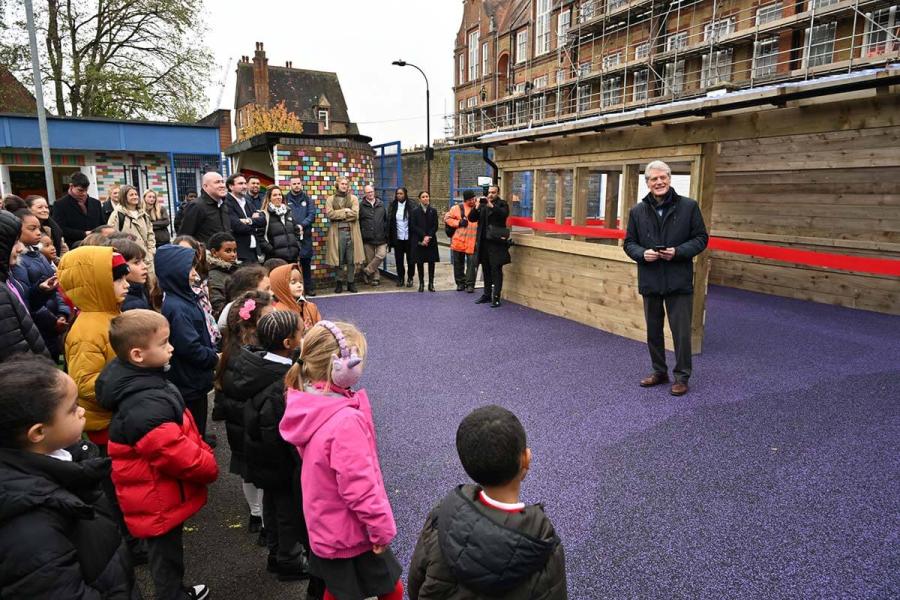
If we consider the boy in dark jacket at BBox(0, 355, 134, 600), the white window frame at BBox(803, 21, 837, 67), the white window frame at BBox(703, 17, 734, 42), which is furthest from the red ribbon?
the white window frame at BBox(703, 17, 734, 42)

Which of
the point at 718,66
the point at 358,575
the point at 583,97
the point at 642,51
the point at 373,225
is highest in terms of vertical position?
the point at 642,51

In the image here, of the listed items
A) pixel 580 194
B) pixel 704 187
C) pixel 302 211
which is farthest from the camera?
pixel 302 211

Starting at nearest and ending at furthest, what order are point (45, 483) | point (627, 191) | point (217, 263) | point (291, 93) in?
1. point (45, 483)
2. point (217, 263)
3. point (627, 191)
4. point (291, 93)

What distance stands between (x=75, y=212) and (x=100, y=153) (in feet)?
28.0

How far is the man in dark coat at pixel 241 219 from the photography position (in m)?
7.26

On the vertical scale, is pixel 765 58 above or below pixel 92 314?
above

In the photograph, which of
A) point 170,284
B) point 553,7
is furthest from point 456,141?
point 170,284

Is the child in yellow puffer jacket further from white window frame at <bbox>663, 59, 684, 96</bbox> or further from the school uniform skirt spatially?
white window frame at <bbox>663, 59, 684, 96</bbox>

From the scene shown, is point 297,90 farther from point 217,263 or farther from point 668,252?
point 668,252

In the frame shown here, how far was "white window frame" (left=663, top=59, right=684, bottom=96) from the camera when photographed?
21.3 m

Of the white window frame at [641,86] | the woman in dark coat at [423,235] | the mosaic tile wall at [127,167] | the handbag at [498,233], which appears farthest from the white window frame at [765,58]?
the mosaic tile wall at [127,167]

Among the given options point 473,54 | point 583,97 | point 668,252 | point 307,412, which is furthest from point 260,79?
point 307,412

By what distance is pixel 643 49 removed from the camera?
2322 centimetres

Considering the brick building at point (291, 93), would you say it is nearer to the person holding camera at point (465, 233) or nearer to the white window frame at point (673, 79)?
the white window frame at point (673, 79)
